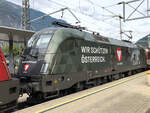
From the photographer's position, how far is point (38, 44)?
6.87 meters

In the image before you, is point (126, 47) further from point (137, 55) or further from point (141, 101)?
point (141, 101)

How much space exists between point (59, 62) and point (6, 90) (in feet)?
8.75

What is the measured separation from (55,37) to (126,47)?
8.76m

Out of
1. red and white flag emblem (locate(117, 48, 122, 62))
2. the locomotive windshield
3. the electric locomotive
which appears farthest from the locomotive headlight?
red and white flag emblem (locate(117, 48, 122, 62))

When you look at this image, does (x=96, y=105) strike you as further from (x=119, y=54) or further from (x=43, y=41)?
(x=119, y=54)

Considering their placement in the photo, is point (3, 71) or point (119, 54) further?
point (119, 54)

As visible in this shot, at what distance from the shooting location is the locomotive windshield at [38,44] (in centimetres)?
656

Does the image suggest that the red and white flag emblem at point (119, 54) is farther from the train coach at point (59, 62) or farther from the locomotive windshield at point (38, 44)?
the locomotive windshield at point (38, 44)

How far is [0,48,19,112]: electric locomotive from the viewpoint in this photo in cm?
400

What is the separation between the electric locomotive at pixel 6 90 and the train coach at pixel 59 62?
131 cm

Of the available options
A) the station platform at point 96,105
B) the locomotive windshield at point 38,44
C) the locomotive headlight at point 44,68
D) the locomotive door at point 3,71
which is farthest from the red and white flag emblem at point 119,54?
the locomotive door at point 3,71

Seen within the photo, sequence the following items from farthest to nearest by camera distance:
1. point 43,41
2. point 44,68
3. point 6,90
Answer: point 43,41, point 44,68, point 6,90

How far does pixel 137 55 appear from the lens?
53.4 feet

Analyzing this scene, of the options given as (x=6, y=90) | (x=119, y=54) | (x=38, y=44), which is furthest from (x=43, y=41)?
(x=119, y=54)
